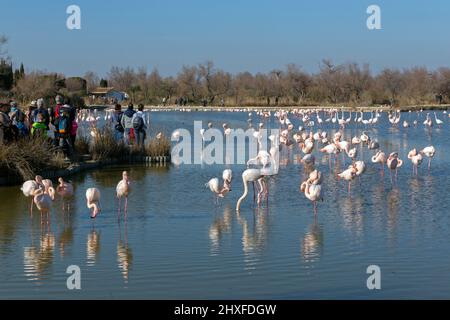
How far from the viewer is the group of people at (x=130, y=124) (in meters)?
19.0

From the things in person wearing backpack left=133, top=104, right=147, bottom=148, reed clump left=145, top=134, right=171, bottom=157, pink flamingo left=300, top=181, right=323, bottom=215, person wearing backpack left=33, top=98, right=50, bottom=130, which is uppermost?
person wearing backpack left=33, top=98, right=50, bottom=130

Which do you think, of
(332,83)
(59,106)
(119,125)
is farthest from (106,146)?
(332,83)

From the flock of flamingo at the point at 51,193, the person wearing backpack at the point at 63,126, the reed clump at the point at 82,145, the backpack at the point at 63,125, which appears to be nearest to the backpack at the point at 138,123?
the reed clump at the point at 82,145

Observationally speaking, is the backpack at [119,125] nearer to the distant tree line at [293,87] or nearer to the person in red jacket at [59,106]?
the person in red jacket at [59,106]

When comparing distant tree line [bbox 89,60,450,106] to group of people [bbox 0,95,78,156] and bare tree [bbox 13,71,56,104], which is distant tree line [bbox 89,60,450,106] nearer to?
bare tree [bbox 13,71,56,104]

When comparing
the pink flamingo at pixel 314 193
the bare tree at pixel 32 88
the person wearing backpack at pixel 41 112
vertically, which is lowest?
the pink flamingo at pixel 314 193

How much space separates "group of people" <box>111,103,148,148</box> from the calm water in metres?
4.62

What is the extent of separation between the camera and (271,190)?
14141 millimetres

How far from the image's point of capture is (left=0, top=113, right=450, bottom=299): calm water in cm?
755

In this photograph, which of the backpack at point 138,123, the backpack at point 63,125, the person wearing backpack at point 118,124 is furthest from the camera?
the person wearing backpack at point 118,124

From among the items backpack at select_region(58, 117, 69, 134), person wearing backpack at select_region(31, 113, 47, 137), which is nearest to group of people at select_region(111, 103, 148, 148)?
backpack at select_region(58, 117, 69, 134)

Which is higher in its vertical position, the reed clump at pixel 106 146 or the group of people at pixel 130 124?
the group of people at pixel 130 124

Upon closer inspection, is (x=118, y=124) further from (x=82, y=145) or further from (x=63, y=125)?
(x=63, y=125)

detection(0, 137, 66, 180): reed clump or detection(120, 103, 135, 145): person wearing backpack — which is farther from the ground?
detection(120, 103, 135, 145): person wearing backpack
